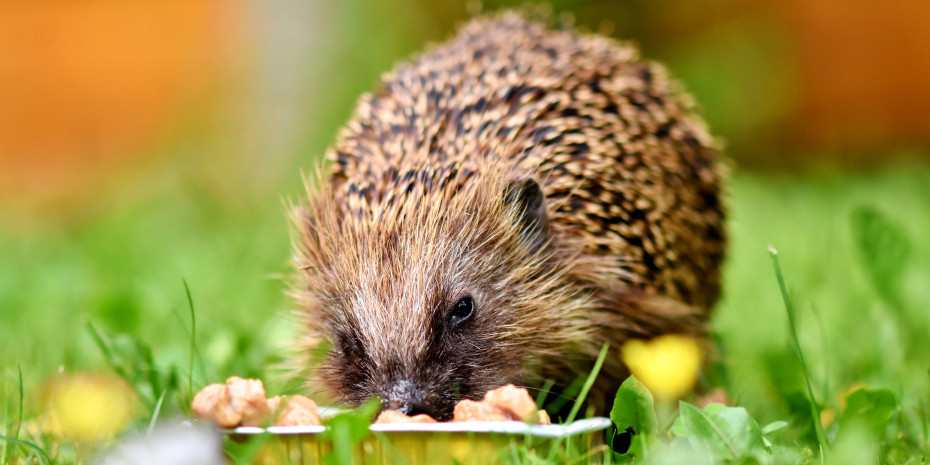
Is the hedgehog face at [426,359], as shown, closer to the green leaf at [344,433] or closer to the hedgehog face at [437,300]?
the hedgehog face at [437,300]

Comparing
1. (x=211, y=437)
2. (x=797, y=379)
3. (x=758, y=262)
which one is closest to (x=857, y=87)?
(x=758, y=262)

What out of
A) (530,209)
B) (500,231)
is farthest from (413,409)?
(530,209)

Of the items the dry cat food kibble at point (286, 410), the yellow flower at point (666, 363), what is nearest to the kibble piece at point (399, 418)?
the dry cat food kibble at point (286, 410)

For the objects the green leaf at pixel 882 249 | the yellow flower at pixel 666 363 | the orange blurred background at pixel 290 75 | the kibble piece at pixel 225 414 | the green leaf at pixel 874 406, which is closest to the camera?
the kibble piece at pixel 225 414

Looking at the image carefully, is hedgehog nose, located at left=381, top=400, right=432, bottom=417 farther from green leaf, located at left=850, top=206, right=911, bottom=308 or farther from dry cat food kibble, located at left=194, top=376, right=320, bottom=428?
green leaf, located at left=850, top=206, right=911, bottom=308

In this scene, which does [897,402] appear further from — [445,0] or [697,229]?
[445,0]

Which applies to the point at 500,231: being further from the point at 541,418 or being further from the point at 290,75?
the point at 290,75

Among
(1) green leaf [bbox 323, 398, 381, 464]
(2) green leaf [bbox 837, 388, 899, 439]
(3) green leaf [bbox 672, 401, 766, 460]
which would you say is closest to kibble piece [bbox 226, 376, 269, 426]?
(1) green leaf [bbox 323, 398, 381, 464]
